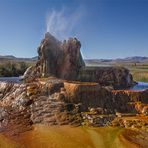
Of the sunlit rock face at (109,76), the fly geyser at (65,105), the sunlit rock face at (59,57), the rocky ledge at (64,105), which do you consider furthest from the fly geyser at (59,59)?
the rocky ledge at (64,105)

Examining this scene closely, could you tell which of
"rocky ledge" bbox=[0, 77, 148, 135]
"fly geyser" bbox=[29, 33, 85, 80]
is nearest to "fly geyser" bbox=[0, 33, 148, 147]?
"rocky ledge" bbox=[0, 77, 148, 135]

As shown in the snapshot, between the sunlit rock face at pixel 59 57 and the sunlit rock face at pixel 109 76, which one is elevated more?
the sunlit rock face at pixel 59 57

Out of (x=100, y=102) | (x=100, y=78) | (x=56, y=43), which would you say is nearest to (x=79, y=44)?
(x=56, y=43)

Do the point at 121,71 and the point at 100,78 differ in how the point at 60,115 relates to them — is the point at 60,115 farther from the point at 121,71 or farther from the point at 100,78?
the point at 121,71

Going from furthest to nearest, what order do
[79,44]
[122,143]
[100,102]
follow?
1. [79,44]
2. [100,102]
3. [122,143]

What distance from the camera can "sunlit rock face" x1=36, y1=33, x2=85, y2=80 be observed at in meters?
50.4

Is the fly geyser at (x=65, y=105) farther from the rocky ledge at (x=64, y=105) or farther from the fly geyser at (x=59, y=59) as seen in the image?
the fly geyser at (x=59, y=59)

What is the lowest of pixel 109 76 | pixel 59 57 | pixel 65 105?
pixel 65 105

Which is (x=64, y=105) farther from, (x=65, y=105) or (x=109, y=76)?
(x=109, y=76)

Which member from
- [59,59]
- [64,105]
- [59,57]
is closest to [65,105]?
[64,105]

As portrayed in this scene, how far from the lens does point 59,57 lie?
51469 mm

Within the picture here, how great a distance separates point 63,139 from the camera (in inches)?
975

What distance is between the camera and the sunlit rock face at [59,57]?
165 feet

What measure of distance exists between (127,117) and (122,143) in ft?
26.2
